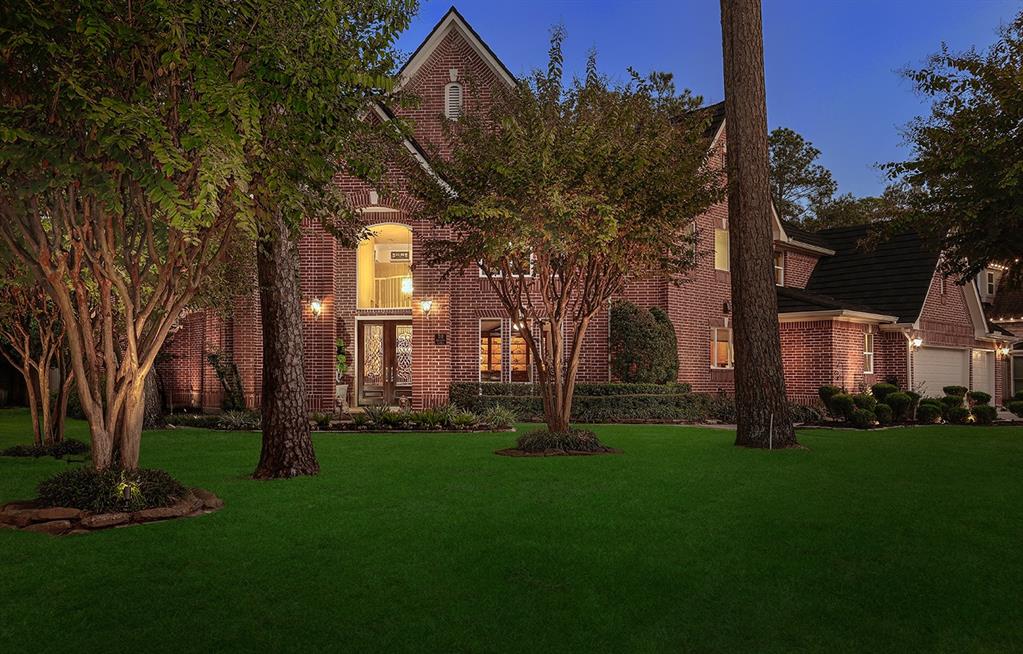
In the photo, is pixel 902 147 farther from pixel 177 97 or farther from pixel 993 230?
pixel 177 97

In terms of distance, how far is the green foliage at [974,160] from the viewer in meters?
13.0

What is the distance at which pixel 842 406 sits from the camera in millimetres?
20250

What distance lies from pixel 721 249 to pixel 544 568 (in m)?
22.4

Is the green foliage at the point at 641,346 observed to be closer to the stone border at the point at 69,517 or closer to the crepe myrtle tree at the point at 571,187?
the crepe myrtle tree at the point at 571,187

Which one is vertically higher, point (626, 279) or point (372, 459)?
point (626, 279)

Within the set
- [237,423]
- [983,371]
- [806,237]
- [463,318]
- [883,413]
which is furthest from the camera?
[983,371]

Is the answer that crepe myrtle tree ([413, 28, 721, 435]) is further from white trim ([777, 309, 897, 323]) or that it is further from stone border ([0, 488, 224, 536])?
white trim ([777, 309, 897, 323])

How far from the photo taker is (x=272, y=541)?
6.66 m

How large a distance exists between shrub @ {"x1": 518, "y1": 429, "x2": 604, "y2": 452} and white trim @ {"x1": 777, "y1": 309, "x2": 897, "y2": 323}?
46.2ft

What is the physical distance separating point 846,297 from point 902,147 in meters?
13.6

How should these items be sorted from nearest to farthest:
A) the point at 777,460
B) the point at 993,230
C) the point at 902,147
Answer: the point at 777,460 < the point at 993,230 < the point at 902,147

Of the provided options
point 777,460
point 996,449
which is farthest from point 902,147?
point 777,460

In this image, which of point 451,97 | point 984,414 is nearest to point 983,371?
point 984,414

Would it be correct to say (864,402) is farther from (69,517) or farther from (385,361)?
(69,517)
